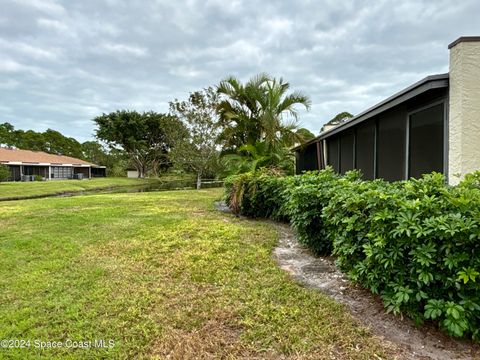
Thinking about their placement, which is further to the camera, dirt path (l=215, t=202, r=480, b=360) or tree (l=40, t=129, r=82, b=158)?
tree (l=40, t=129, r=82, b=158)

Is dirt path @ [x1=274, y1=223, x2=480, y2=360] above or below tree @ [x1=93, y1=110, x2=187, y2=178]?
below

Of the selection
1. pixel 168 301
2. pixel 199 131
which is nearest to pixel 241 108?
pixel 168 301

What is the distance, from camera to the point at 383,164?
6.10m

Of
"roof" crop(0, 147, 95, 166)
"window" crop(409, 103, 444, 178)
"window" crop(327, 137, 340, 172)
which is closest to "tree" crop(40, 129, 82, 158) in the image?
"roof" crop(0, 147, 95, 166)

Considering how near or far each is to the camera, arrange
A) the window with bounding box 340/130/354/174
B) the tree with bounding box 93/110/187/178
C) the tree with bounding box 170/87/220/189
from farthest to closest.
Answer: the tree with bounding box 93/110/187/178 < the tree with bounding box 170/87/220/189 < the window with bounding box 340/130/354/174

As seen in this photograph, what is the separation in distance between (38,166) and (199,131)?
2301cm

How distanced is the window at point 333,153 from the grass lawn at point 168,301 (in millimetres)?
4775

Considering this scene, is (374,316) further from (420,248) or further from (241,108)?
(241,108)

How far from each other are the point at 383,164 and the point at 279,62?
10.1m

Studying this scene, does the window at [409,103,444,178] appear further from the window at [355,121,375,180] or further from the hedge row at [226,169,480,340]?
the hedge row at [226,169,480,340]

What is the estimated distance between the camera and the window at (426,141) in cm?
439

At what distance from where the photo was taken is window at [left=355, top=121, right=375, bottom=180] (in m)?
6.59

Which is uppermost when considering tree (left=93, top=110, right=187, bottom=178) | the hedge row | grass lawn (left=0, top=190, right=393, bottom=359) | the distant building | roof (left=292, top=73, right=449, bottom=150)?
tree (left=93, top=110, right=187, bottom=178)

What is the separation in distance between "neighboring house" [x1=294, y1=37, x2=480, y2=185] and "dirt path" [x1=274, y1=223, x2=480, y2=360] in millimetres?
1855
